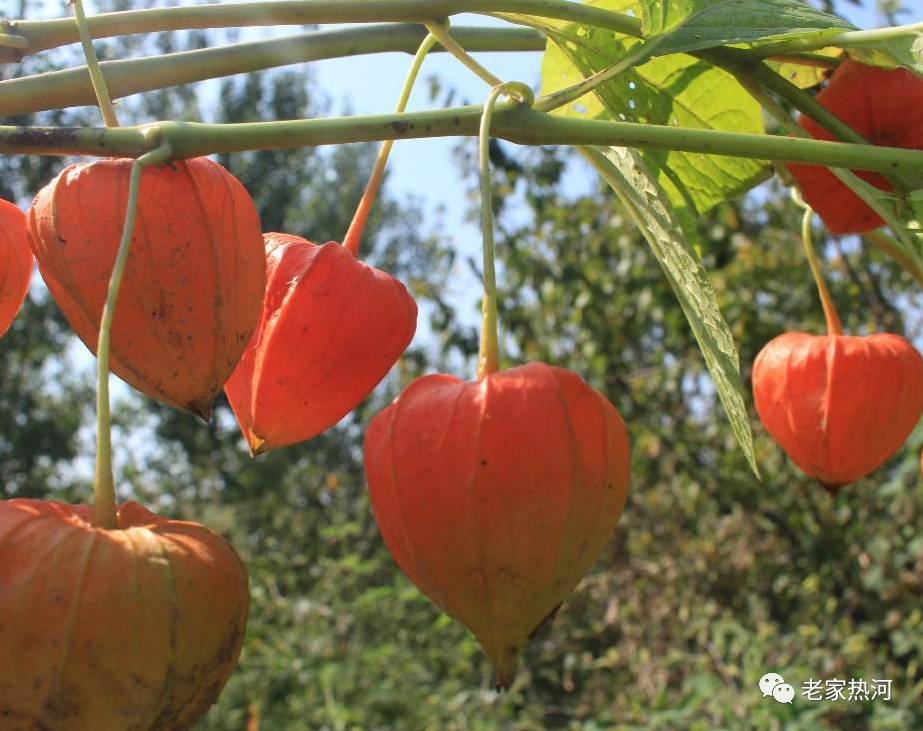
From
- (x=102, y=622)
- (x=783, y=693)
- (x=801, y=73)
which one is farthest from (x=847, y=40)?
(x=783, y=693)

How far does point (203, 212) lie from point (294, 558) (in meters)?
5.39

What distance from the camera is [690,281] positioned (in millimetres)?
718

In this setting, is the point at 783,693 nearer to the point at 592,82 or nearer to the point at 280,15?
the point at 592,82

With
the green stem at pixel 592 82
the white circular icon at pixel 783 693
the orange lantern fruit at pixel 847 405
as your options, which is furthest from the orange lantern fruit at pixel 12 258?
the white circular icon at pixel 783 693

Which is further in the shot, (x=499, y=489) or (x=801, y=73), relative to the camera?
(x=801, y=73)

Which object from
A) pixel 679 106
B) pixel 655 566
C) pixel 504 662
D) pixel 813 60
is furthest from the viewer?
pixel 655 566

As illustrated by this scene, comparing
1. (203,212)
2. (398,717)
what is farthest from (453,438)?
(398,717)

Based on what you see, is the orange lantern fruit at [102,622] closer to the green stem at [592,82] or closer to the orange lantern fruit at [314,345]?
the orange lantern fruit at [314,345]

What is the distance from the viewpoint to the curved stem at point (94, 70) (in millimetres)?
621

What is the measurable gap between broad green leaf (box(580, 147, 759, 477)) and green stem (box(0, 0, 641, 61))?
11 centimetres

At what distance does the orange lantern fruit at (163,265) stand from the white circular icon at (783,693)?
7.63 ft

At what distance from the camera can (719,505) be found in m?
4.02

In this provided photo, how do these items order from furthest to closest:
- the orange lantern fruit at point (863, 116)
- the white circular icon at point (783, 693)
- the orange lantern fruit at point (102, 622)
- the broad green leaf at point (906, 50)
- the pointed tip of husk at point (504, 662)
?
the white circular icon at point (783, 693) < the orange lantern fruit at point (863, 116) < the broad green leaf at point (906, 50) < the pointed tip of husk at point (504, 662) < the orange lantern fruit at point (102, 622)

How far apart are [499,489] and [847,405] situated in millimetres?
537
